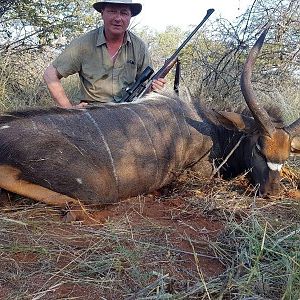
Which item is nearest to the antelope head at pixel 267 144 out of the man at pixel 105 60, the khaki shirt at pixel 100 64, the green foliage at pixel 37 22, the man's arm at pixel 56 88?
the man at pixel 105 60

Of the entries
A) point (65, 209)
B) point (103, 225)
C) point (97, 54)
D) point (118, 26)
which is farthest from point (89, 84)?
point (103, 225)

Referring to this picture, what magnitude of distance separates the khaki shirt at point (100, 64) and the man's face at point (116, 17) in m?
0.12

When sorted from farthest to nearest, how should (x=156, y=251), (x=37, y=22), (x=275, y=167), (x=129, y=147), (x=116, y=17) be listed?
(x=37, y=22)
(x=116, y=17)
(x=275, y=167)
(x=129, y=147)
(x=156, y=251)

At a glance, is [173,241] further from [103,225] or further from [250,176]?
[250,176]

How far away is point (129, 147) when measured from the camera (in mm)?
3297

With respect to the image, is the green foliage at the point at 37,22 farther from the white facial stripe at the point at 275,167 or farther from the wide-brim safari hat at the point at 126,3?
the white facial stripe at the point at 275,167

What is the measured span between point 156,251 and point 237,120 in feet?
5.49

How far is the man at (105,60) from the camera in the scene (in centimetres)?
438

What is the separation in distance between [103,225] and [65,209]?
1.21 feet

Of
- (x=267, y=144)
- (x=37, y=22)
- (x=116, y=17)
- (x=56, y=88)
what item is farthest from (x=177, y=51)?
(x=37, y=22)

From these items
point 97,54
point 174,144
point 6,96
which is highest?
point 97,54

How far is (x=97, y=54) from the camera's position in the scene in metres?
4.45

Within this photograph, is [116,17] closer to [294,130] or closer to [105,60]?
[105,60]

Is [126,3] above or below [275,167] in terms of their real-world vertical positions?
above
